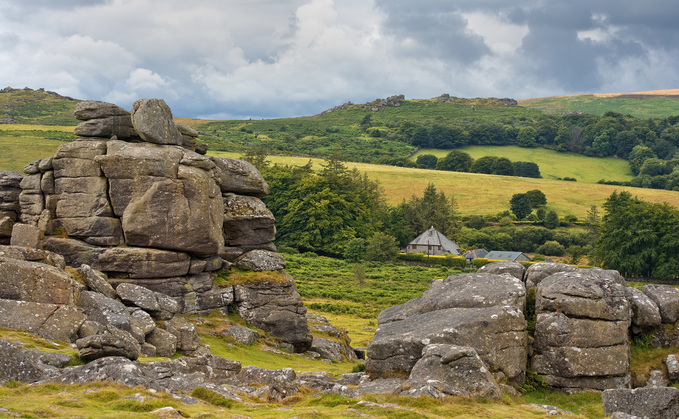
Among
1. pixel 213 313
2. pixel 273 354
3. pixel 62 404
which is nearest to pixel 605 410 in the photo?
pixel 62 404

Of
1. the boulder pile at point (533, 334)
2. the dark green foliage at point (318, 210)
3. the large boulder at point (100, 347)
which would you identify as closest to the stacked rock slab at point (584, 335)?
the boulder pile at point (533, 334)

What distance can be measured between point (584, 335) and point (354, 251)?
281 feet

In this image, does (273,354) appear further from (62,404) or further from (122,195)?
(62,404)

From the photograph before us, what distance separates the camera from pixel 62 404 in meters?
16.0

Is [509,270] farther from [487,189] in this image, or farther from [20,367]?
[487,189]

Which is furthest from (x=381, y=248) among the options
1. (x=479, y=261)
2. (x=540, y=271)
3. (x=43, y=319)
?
(x=43, y=319)

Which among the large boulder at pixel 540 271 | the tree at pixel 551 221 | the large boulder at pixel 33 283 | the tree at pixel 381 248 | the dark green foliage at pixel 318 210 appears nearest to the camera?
the large boulder at pixel 33 283

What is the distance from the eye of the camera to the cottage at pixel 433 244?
4788 inches

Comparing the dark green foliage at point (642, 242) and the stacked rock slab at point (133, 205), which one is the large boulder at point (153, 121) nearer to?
the stacked rock slab at point (133, 205)

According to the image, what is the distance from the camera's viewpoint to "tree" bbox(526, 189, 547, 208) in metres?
158

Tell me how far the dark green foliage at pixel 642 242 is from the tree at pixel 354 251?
39.9m

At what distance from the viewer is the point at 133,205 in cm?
3428

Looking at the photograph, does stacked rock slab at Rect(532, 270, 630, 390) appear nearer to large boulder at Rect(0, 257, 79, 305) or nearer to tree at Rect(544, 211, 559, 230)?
large boulder at Rect(0, 257, 79, 305)

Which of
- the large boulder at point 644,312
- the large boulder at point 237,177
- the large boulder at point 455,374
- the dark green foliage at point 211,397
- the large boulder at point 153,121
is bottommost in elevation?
the dark green foliage at point 211,397
